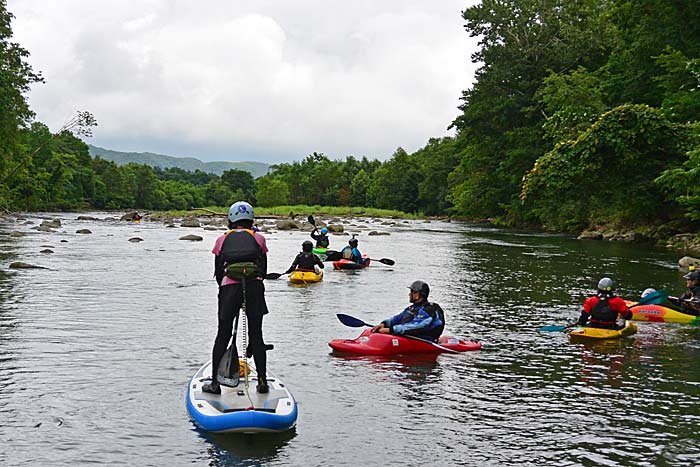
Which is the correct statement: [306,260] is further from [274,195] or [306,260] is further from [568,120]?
[274,195]

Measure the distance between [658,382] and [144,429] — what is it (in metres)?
6.40

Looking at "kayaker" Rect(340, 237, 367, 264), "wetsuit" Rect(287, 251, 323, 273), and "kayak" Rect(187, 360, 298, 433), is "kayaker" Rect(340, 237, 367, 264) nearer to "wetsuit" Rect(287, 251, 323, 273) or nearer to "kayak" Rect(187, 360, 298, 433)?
"wetsuit" Rect(287, 251, 323, 273)

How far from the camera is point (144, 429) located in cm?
717

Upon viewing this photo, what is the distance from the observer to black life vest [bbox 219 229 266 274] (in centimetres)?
691

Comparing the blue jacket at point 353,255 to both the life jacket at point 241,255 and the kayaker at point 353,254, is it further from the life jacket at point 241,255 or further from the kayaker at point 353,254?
the life jacket at point 241,255

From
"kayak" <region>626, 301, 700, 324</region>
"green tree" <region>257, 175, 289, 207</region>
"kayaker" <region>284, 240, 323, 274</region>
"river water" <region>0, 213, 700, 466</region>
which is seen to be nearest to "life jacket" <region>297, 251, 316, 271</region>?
"kayaker" <region>284, 240, 323, 274</region>

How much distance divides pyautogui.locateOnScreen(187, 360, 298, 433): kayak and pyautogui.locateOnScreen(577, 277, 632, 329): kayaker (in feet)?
21.5

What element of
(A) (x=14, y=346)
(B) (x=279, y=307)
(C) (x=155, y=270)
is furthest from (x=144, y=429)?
(C) (x=155, y=270)

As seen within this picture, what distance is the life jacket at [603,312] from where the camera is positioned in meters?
11.9

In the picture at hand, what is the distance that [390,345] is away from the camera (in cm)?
1052

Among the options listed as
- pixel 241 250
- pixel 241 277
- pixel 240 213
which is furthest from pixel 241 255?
pixel 240 213

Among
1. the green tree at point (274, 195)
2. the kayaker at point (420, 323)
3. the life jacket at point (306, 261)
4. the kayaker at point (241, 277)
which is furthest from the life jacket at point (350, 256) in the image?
the green tree at point (274, 195)

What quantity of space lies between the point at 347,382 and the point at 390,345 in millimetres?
1533

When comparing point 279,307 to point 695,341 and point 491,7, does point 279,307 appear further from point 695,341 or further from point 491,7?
point 491,7
